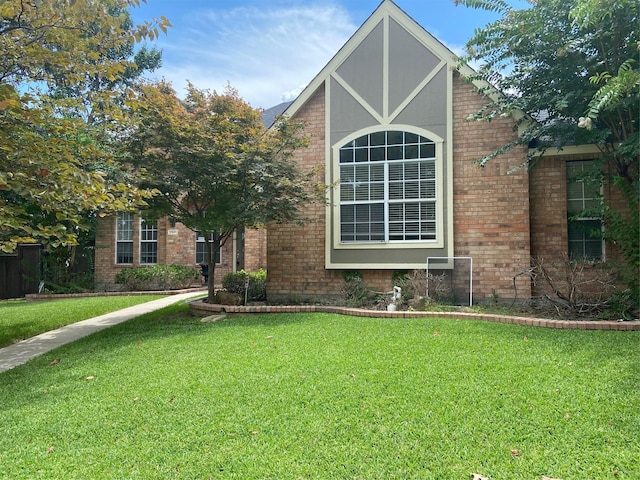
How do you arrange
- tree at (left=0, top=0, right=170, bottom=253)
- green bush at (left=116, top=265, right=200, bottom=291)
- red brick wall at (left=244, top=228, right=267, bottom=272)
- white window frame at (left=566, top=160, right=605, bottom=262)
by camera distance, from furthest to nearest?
green bush at (left=116, top=265, right=200, bottom=291)
red brick wall at (left=244, top=228, right=267, bottom=272)
white window frame at (left=566, top=160, right=605, bottom=262)
tree at (left=0, top=0, right=170, bottom=253)

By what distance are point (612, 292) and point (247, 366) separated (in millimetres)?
6940

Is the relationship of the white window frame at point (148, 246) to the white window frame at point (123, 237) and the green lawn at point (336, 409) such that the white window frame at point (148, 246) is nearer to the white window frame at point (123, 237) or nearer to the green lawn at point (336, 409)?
the white window frame at point (123, 237)

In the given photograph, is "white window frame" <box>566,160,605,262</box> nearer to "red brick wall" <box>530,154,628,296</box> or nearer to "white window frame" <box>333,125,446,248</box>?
"red brick wall" <box>530,154,628,296</box>

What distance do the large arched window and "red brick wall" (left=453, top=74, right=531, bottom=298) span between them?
2.09 feet

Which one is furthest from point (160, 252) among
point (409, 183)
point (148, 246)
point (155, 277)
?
point (409, 183)

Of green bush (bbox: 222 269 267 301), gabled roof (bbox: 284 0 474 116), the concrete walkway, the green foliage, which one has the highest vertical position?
gabled roof (bbox: 284 0 474 116)

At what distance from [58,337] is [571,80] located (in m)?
11.1

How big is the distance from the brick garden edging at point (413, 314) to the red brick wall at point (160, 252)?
718 centimetres

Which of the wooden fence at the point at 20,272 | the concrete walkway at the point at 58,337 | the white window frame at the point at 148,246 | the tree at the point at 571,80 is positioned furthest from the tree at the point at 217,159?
the wooden fence at the point at 20,272

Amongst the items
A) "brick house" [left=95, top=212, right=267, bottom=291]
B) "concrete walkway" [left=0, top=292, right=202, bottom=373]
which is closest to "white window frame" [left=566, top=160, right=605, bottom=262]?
"concrete walkway" [left=0, top=292, right=202, bottom=373]

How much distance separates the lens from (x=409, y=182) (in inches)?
375

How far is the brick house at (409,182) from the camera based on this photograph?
29.6ft

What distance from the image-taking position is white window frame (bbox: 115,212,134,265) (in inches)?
676

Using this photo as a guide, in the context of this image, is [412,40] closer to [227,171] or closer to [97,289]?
[227,171]
